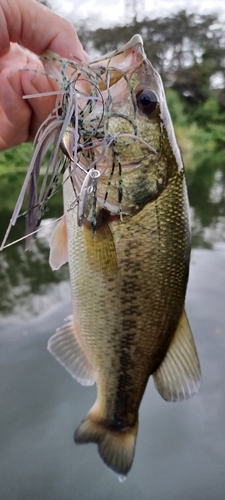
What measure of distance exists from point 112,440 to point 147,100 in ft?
3.94

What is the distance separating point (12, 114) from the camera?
1.39 meters

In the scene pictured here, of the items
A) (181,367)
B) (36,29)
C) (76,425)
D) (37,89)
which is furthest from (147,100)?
(76,425)

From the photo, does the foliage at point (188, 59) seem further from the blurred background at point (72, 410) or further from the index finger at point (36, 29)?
the index finger at point (36, 29)

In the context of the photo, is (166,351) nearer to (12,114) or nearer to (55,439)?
(12,114)

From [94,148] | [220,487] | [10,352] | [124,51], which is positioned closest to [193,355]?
[94,148]

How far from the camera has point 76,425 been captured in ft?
8.38

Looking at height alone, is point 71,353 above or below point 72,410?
above

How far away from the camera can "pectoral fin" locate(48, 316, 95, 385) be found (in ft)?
4.88

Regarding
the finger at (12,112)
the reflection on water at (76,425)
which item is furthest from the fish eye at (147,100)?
the reflection on water at (76,425)

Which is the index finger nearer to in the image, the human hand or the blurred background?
the human hand

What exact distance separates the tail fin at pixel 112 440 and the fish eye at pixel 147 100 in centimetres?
113

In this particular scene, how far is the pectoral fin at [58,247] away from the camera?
135 cm

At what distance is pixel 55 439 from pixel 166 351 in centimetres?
137

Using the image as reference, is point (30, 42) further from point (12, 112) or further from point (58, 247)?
point (58, 247)
